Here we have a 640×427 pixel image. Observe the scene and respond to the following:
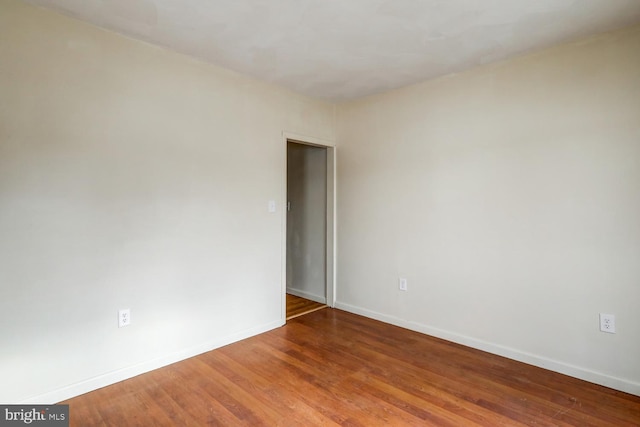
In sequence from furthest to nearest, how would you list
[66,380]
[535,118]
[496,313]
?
[496,313], [535,118], [66,380]

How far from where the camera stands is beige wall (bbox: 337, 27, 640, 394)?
2.16m

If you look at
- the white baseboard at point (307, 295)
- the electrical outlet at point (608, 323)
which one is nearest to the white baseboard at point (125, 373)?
the white baseboard at point (307, 295)

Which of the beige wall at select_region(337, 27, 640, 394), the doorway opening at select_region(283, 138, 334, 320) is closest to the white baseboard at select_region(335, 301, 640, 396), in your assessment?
the beige wall at select_region(337, 27, 640, 394)

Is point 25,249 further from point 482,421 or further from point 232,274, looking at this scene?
point 482,421

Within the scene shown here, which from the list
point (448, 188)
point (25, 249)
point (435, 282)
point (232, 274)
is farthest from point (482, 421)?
point (25, 249)

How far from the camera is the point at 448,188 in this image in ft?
9.62

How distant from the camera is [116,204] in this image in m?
2.23

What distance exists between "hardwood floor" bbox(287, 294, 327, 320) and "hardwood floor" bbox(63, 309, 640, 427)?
84 centimetres

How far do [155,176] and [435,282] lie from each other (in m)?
2.51

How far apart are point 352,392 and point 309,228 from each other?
7.71 ft

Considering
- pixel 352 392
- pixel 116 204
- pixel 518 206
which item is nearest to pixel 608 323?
pixel 518 206

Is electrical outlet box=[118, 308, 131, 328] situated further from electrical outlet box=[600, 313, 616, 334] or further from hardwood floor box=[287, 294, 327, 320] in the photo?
electrical outlet box=[600, 313, 616, 334]

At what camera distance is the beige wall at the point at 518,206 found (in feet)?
7.10

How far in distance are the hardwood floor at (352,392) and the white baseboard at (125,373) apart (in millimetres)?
47
